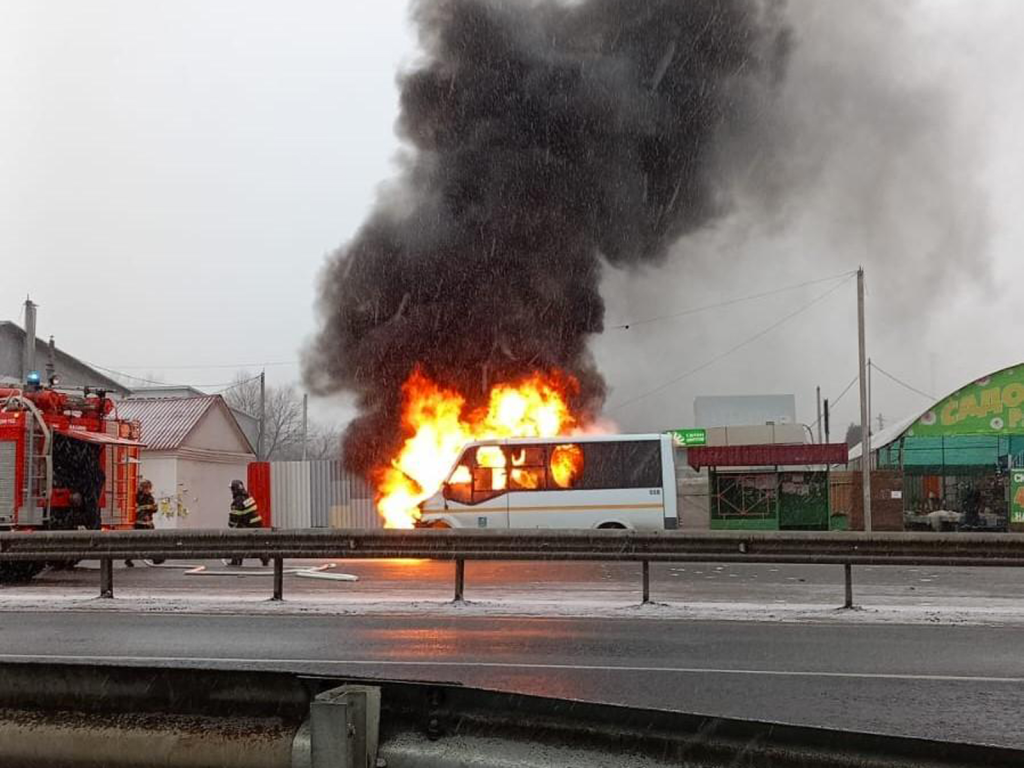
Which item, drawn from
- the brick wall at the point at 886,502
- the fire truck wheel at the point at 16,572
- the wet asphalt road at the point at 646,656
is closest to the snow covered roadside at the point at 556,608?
the wet asphalt road at the point at 646,656

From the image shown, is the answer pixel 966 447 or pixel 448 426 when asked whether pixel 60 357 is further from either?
pixel 966 447

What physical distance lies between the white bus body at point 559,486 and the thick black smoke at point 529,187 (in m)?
6.13

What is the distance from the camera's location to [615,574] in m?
13.6

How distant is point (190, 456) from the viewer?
89.2ft

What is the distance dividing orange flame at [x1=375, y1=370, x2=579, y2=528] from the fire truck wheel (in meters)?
7.62

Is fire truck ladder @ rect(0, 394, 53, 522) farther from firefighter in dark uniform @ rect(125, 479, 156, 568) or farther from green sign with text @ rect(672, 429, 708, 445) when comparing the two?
green sign with text @ rect(672, 429, 708, 445)

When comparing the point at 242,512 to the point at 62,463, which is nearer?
the point at 62,463

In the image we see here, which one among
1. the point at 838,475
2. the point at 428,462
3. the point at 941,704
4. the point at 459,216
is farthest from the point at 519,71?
the point at 941,704

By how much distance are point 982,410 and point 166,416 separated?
2468cm

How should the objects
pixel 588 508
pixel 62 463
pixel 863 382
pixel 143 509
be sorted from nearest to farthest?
pixel 62 463, pixel 143 509, pixel 588 508, pixel 863 382

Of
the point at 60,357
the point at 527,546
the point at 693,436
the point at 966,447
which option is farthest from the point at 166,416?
the point at 966,447

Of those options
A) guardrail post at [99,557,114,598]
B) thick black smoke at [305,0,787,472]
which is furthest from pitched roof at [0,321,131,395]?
guardrail post at [99,557,114,598]

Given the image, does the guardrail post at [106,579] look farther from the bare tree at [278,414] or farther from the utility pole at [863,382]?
the bare tree at [278,414]

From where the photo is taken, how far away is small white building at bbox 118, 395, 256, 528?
26281 mm
